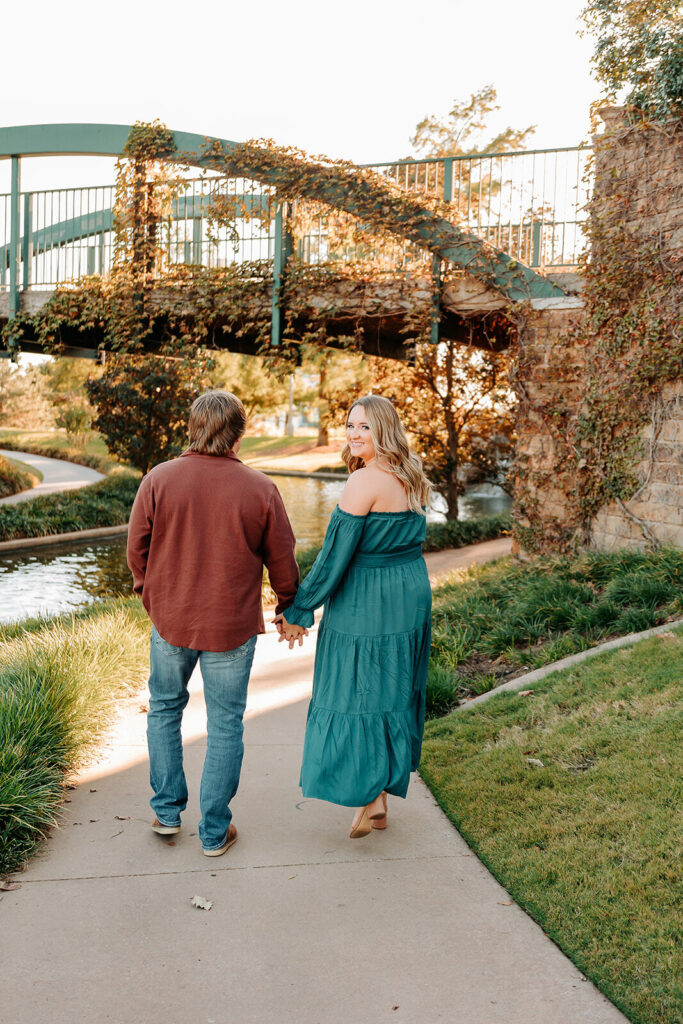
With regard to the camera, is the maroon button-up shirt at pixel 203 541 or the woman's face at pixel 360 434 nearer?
the maroon button-up shirt at pixel 203 541

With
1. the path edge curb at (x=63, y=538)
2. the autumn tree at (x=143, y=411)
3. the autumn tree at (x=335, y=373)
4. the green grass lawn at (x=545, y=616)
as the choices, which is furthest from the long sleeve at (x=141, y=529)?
the autumn tree at (x=143, y=411)

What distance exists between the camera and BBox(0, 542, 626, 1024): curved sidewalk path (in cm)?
254

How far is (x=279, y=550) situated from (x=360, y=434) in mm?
588

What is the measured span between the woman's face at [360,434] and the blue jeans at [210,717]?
2.97 ft

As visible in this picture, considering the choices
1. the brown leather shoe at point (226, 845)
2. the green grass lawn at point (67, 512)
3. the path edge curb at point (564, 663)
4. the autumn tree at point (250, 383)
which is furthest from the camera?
the autumn tree at point (250, 383)

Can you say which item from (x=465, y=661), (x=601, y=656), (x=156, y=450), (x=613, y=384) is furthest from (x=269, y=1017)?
(x=156, y=450)

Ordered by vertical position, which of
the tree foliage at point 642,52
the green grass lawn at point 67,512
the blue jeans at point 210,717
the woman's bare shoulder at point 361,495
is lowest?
the green grass lawn at point 67,512

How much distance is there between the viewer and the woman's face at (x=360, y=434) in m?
3.60

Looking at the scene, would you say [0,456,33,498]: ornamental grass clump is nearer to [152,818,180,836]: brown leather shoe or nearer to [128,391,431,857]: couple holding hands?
[152,818,180,836]: brown leather shoe

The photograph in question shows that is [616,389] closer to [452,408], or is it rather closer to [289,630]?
[289,630]

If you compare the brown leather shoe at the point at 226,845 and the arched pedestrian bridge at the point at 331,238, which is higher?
the arched pedestrian bridge at the point at 331,238

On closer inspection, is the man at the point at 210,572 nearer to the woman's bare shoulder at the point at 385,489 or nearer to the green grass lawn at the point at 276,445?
the woman's bare shoulder at the point at 385,489

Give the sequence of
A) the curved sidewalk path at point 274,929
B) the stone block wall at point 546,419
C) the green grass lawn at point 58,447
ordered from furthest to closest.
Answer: the green grass lawn at point 58,447
the stone block wall at point 546,419
the curved sidewalk path at point 274,929

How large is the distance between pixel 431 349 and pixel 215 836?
1211 centimetres
